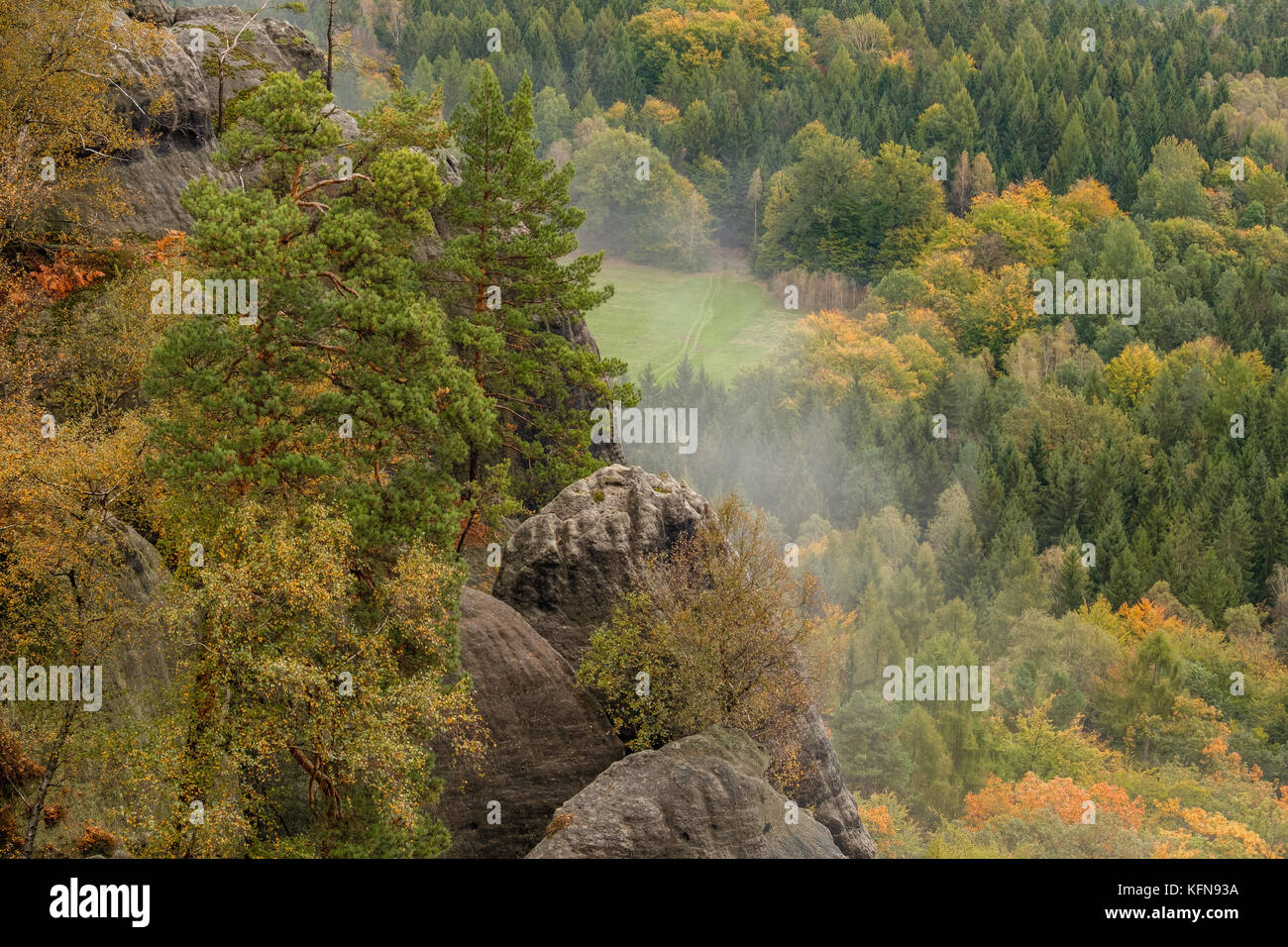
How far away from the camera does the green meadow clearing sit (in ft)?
489

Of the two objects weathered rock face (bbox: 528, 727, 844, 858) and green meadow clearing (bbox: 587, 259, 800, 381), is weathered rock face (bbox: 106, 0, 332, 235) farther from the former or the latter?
green meadow clearing (bbox: 587, 259, 800, 381)

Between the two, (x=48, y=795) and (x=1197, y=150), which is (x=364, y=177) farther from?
(x=1197, y=150)

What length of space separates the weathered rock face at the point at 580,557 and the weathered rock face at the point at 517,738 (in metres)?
1.80

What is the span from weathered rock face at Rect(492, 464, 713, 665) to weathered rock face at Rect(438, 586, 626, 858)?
5.92 feet

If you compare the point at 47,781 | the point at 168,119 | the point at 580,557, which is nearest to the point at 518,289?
the point at 580,557

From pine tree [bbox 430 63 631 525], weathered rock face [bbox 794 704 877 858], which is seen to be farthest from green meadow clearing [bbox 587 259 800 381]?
weathered rock face [bbox 794 704 877 858]

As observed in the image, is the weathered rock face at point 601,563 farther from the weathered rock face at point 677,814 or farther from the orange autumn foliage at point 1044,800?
the orange autumn foliage at point 1044,800

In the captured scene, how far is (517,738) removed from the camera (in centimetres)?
4100

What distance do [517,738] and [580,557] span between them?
285 inches

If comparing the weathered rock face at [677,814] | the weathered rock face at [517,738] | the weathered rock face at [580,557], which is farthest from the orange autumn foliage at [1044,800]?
the weathered rock face at [677,814]

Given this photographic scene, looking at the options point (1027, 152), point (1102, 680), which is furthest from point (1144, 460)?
point (1027, 152)

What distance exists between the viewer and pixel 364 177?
43781 millimetres

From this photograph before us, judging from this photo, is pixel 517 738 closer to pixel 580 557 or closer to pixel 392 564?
pixel 392 564
